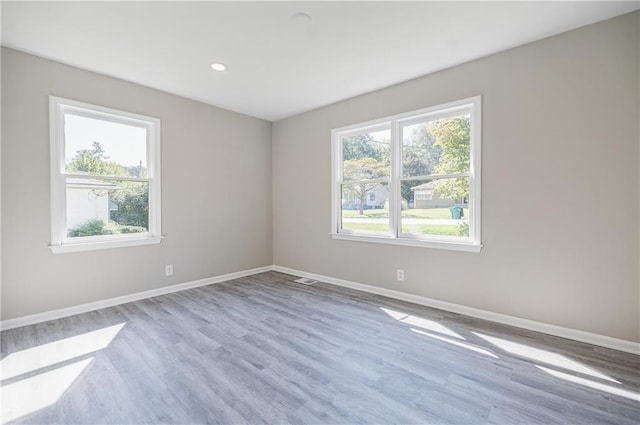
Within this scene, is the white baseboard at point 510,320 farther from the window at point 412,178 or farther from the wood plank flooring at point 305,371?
the window at point 412,178

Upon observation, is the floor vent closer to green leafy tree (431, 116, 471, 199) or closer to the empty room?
the empty room

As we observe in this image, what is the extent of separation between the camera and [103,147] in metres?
3.45

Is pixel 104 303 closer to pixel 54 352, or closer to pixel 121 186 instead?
pixel 54 352

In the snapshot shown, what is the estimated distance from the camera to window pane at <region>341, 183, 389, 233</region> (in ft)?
12.9

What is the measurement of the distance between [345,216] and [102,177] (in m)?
3.13

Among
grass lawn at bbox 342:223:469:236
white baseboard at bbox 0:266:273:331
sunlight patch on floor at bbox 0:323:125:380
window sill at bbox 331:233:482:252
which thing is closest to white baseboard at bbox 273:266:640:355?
window sill at bbox 331:233:482:252

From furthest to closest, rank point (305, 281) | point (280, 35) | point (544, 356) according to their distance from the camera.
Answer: point (305, 281)
point (280, 35)
point (544, 356)

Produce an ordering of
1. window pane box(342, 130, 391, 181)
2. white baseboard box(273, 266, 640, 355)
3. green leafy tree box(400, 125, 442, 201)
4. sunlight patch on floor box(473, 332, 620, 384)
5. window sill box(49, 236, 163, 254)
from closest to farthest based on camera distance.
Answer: sunlight patch on floor box(473, 332, 620, 384) → white baseboard box(273, 266, 640, 355) → window sill box(49, 236, 163, 254) → green leafy tree box(400, 125, 442, 201) → window pane box(342, 130, 391, 181)

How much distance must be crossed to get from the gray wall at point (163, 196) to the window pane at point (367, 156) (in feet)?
5.32

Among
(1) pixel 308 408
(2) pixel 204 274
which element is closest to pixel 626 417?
(1) pixel 308 408

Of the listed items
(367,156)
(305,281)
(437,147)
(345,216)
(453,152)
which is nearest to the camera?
(453,152)

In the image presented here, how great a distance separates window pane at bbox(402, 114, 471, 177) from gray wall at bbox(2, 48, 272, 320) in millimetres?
2602

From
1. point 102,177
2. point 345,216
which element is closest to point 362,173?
point 345,216

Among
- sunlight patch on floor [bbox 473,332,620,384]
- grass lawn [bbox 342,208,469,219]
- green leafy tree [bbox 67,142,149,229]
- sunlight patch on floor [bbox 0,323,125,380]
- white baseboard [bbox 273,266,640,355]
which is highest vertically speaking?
green leafy tree [bbox 67,142,149,229]
